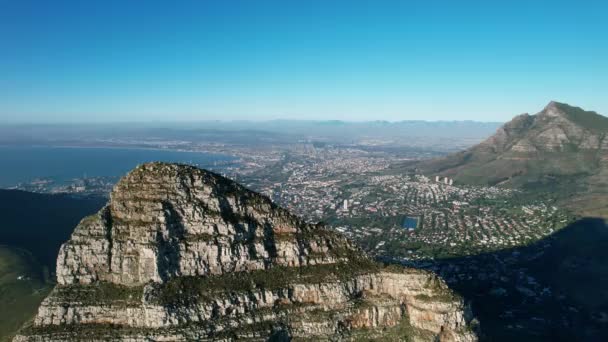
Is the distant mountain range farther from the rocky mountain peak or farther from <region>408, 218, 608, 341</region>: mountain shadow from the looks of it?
the rocky mountain peak

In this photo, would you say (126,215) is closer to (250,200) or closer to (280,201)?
(250,200)

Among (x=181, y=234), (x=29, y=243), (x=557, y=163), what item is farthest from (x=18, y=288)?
(x=557, y=163)

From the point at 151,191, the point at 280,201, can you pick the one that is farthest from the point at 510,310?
the point at 280,201

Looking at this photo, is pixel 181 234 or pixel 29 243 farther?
pixel 29 243

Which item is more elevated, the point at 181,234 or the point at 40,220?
the point at 181,234

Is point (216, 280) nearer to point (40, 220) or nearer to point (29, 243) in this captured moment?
point (29, 243)

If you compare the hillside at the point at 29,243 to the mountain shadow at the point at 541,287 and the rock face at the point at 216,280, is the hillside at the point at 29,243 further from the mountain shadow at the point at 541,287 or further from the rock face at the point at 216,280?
the mountain shadow at the point at 541,287

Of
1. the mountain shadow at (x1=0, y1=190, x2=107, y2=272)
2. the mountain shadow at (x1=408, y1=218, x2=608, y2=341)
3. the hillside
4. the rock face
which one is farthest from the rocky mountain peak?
the mountain shadow at (x1=0, y1=190, x2=107, y2=272)
